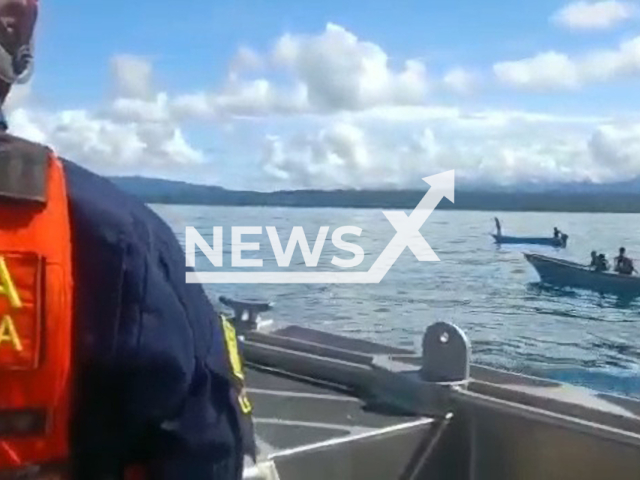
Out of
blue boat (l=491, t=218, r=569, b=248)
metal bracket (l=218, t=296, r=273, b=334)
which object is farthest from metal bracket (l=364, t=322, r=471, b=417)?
blue boat (l=491, t=218, r=569, b=248)

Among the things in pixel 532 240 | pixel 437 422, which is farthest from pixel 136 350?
pixel 532 240

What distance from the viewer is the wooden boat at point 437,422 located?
2402mm

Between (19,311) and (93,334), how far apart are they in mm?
64

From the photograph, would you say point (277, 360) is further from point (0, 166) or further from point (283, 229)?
point (283, 229)

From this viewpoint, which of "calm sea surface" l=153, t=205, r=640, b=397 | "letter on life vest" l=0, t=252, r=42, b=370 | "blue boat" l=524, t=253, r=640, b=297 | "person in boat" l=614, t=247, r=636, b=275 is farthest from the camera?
"blue boat" l=524, t=253, r=640, b=297

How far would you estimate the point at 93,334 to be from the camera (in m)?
0.84

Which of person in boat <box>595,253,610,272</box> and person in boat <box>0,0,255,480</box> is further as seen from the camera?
person in boat <box>595,253,610,272</box>

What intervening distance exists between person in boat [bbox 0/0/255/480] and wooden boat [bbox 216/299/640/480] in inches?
53.4

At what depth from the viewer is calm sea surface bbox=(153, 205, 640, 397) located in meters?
8.20

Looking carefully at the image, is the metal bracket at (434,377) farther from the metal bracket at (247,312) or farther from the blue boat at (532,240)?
Result: the blue boat at (532,240)

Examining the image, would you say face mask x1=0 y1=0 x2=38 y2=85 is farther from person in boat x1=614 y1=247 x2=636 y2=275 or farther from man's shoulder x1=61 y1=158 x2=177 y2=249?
person in boat x1=614 y1=247 x2=636 y2=275

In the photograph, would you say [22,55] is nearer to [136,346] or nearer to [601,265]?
[136,346]

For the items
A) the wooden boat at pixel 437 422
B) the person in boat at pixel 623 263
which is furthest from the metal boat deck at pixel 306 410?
the person in boat at pixel 623 263

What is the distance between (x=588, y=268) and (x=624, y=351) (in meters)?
2.27
